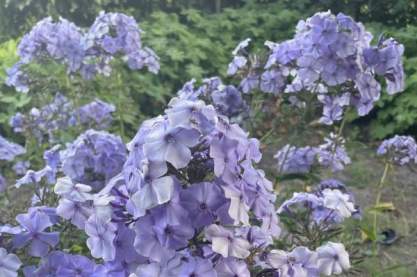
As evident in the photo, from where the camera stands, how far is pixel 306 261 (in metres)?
1.59

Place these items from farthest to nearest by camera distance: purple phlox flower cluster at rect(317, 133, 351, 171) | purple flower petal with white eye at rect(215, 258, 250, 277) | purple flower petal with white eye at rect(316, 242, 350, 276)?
purple phlox flower cluster at rect(317, 133, 351, 171), purple flower petal with white eye at rect(316, 242, 350, 276), purple flower petal with white eye at rect(215, 258, 250, 277)

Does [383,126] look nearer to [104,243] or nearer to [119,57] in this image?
[119,57]

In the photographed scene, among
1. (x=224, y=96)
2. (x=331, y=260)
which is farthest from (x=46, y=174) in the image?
(x=331, y=260)

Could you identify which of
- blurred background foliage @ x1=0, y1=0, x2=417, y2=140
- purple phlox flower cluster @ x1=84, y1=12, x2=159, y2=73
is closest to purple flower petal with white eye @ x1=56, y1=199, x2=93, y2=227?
purple phlox flower cluster @ x1=84, y1=12, x2=159, y2=73

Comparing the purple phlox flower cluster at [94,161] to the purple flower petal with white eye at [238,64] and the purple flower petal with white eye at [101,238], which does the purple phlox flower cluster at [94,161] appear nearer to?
the purple flower petal with white eye at [238,64]

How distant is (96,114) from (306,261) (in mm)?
1879

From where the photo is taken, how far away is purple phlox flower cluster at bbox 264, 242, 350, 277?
1.45 m

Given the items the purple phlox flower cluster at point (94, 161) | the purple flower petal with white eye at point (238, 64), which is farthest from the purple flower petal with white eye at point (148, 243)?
the purple flower petal with white eye at point (238, 64)

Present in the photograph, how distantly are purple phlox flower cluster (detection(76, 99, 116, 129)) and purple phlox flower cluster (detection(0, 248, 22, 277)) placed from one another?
1.78 m

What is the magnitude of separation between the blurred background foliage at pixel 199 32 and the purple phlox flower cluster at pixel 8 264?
115 inches

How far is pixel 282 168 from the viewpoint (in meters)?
2.62

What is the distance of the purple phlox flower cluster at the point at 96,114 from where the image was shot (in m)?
3.27

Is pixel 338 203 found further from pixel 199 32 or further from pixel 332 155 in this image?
pixel 199 32

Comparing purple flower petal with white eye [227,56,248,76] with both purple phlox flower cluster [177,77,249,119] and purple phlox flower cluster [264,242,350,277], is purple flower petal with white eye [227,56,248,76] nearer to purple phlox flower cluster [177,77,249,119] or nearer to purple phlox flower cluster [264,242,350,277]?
purple phlox flower cluster [177,77,249,119]
